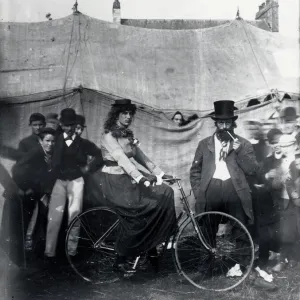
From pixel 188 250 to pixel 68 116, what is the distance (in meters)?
2.25

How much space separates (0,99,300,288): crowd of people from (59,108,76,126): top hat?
0.01 metres

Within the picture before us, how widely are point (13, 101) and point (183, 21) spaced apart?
265 centimetres

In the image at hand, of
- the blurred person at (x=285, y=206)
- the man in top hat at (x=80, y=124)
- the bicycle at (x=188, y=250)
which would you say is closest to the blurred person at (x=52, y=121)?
the man in top hat at (x=80, y=124)

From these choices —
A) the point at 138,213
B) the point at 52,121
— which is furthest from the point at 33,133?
the point at 138,213

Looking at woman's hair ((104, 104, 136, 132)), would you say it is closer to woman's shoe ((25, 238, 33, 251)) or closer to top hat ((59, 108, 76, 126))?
top hat ((59, 108, 76, 126))

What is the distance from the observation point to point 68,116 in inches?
200

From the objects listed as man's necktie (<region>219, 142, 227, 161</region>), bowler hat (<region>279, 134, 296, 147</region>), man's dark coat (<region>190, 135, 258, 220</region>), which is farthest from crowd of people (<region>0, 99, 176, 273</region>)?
bowler hat (<region>279, 134, 296, 147</region>)

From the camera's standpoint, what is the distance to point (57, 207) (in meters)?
4.95

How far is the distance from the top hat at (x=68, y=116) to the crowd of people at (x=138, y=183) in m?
0.01

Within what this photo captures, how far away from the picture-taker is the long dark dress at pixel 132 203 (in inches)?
173

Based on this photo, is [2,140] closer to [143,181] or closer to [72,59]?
[72,59]

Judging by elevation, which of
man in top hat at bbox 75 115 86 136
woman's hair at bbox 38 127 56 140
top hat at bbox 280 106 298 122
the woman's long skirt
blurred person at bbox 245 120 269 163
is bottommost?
the woman's long skirt

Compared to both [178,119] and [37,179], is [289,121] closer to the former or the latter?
[178,119]

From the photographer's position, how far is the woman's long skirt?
438 centimetres
